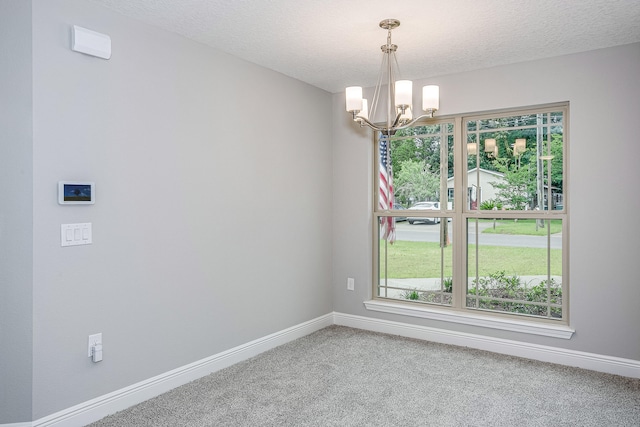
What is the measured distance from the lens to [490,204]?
A: 372cm

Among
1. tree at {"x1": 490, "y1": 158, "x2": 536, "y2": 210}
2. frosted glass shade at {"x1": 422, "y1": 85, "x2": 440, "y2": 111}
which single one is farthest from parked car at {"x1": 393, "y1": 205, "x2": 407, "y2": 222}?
frosted glass shade at {"x1": 422, "y1": 85, "x2": 440, "y2": 111}

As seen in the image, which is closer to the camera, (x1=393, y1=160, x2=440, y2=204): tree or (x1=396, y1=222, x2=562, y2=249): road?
(x1=396, y1=222, x2=562, y2=249): road

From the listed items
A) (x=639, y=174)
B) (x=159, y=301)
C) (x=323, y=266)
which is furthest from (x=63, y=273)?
(x=639, y=174)

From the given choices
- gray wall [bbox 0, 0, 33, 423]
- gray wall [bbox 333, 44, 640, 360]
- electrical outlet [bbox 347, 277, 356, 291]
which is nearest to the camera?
gray wall [bbox 0, 0, 33, 423]

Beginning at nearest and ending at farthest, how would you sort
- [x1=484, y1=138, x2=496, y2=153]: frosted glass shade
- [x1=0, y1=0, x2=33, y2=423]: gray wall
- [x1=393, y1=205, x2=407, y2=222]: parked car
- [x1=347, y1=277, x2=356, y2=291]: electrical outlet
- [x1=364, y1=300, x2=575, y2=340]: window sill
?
1. [x1=0, y1=0, x2=33, y2=423]: gray wall
2. [x1=364, y1=300, x2=575, y2=340]: window sill
3. [x1=484, y1=138, x2=496, y2=153]: frosted glass shade
4. [x1=393, y1=205, x2=407, y2=222]: parked car
5. [x1=347, y1=277, x2=356, y2=291]: electrical outlet

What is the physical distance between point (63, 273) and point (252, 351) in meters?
1.62

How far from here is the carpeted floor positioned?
2.46m

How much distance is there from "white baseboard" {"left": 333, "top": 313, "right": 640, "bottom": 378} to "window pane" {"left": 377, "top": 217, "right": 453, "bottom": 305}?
0.28m

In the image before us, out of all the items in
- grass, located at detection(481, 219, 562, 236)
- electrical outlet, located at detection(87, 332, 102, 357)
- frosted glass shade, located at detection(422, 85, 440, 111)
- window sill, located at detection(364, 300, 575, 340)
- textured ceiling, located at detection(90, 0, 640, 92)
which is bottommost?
window sill, located at detection(364, 300, 575, 340)

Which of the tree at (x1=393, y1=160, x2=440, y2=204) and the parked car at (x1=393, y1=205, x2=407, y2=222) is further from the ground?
the tree at (x1=393, y1=160, x2=440, y2=204)

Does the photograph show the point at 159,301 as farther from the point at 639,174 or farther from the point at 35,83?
the point at 639,174

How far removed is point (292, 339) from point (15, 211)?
7.93 feet

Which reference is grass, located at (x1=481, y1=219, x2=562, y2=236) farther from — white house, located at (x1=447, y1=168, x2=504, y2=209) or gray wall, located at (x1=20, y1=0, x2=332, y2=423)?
gray wall, located at (x1=20, y1=0, x2=332, y2=423)

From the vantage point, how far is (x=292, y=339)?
388 cm
